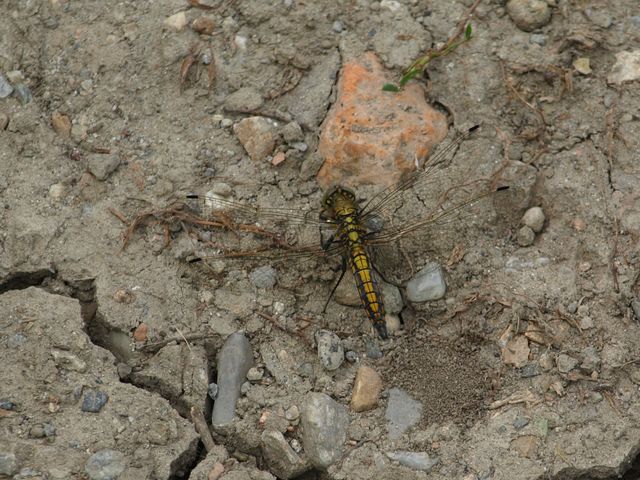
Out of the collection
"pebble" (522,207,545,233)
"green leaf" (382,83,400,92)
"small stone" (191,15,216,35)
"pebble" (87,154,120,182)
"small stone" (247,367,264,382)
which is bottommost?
"small stone" (247,367,264,382)

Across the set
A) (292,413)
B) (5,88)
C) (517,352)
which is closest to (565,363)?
(517,352)

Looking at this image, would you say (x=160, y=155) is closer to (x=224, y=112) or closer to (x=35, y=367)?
(x=224, y=112)

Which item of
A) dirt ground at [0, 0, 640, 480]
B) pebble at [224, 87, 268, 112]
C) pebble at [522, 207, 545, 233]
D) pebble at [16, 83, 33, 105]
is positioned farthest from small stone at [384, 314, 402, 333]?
pebble at [16, 83, 33, 105]

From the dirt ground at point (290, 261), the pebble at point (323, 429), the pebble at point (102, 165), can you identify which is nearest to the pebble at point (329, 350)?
the dirt ground at point (290, 261)

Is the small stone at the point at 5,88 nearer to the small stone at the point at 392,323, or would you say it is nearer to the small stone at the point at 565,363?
the small stone at the point at 392,323

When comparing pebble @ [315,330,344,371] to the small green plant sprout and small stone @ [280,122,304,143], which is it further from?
the small green plant sprout

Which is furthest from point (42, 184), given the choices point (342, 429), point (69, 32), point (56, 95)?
point (342, 429)
